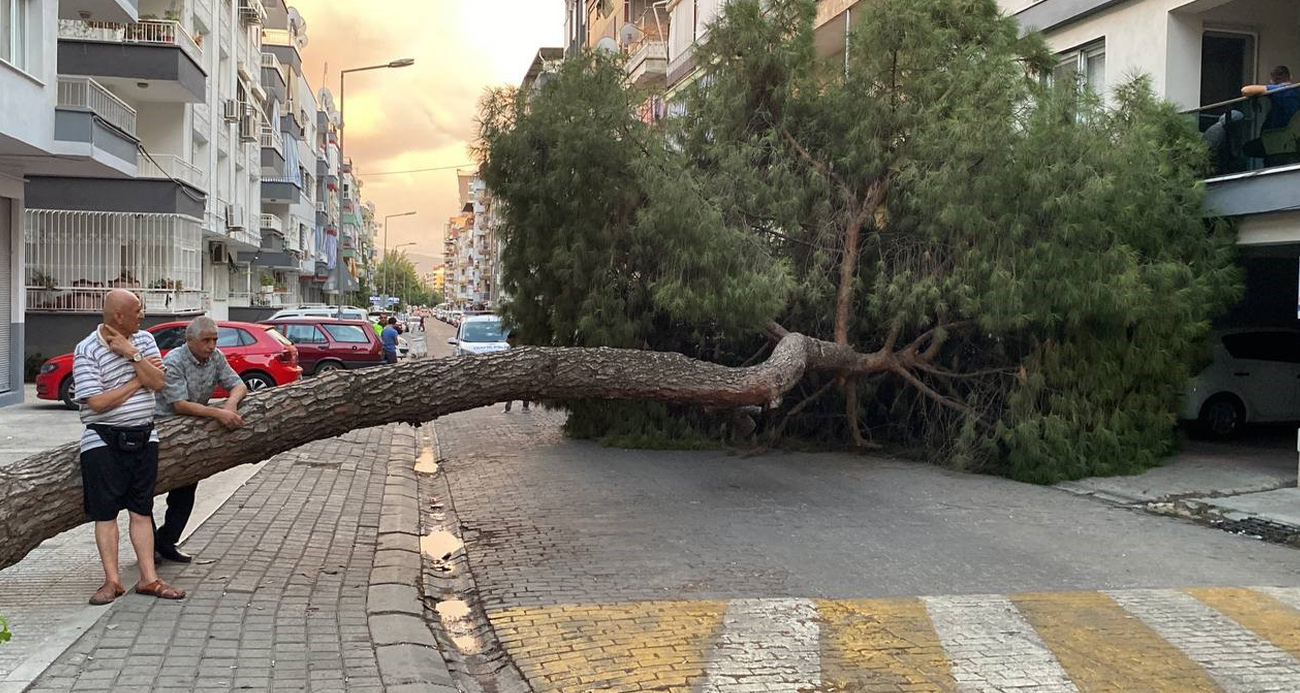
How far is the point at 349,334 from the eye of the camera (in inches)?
922

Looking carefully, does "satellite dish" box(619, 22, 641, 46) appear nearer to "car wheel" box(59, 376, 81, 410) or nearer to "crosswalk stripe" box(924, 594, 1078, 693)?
"car wheel" box(59, 376, 81, 410)

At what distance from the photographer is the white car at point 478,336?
21.5 meters

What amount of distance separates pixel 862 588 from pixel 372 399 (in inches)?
140

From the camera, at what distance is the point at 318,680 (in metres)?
4.93

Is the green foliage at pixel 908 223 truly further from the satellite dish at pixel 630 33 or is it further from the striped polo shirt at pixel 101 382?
the satellite dish at pixel 630 33

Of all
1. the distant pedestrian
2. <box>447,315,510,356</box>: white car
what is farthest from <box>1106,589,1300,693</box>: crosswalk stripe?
the distant pedestrian

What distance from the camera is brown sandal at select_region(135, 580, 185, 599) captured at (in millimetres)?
5957

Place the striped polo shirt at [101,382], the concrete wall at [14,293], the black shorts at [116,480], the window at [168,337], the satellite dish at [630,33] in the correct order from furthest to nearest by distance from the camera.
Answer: the satellite dish at [630,33], the window at [168,337], the concrete wall at [14,293], the black shorts at [116,480], the striped polo shirt at [101,382]

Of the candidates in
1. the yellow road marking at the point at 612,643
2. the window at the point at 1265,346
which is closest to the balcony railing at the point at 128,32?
the yellow road marking at the point at 612,643

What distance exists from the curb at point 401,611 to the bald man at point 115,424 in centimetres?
123

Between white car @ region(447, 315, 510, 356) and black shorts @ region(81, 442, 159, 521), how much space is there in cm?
1504

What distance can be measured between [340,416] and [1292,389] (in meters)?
13.8

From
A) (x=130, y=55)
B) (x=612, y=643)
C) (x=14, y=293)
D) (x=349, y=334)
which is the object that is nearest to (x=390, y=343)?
(x=349, y=334)

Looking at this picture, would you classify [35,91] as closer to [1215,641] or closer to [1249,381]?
[1215,641]
